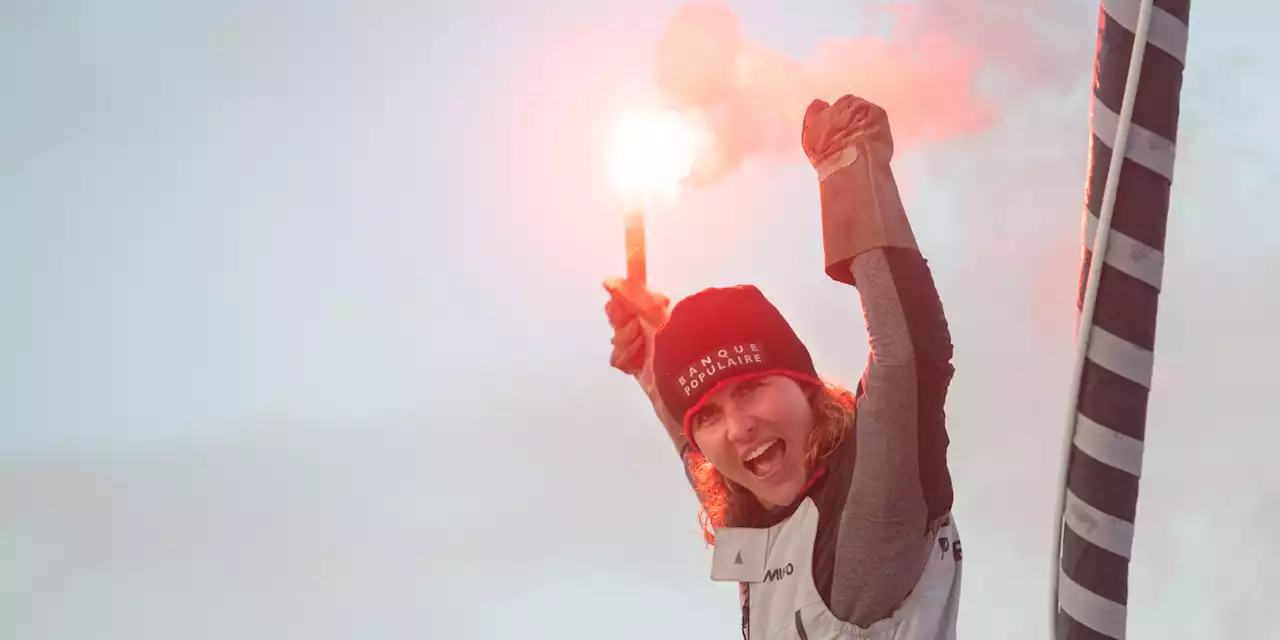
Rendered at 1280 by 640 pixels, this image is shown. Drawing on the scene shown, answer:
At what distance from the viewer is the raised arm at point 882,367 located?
3.85 metres

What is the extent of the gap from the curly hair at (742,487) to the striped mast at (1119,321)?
1.57 metres

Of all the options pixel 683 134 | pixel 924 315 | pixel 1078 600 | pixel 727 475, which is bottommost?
pixel 1078 600

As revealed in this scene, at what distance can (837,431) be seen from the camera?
4.46 metres

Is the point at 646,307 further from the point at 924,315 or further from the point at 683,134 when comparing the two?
the point at 924,315

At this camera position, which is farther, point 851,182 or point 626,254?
point 626,254

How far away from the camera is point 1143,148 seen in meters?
2.80

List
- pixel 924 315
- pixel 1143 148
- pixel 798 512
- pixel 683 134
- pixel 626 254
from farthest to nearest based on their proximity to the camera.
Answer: pixel 626 254 < pixel 683 134 < pixel 798 512 < pixel 924 315 < pixel 1143 148

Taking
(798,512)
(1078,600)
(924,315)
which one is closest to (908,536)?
(798,512)

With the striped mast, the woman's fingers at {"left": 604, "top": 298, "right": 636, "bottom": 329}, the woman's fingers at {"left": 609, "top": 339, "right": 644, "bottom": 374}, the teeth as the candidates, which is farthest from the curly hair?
the striped mast

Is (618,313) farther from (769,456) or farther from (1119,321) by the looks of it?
(1119,321)

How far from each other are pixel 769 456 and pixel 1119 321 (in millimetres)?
1874

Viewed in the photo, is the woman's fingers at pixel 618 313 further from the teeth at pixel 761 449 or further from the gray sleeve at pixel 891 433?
the gray sleeve at pixel 891 433

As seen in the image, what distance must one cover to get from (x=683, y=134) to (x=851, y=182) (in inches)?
42.7

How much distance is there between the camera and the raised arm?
12.6 ft
